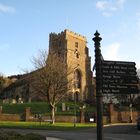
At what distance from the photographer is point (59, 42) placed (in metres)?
113

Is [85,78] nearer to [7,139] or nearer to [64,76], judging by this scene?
[64,76]

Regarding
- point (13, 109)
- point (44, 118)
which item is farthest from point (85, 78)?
point (44, 118)

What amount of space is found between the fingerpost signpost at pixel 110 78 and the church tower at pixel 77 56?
9684cm

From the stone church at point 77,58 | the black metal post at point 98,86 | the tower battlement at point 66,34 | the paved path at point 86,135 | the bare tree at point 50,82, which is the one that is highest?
the tower battlement at point 66,34

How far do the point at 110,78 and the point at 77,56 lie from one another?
336ft

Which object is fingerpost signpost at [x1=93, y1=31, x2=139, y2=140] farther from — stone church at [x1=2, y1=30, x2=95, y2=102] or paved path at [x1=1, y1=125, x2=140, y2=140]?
stone church at [x1=2, y1=30, x2=95, y2=102]

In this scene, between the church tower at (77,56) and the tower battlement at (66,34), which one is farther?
the tower battlement at (66,34)

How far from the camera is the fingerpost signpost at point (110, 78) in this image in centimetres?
973

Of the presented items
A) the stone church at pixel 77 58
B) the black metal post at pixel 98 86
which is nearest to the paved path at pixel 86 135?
the black metal post at pixel 98 86

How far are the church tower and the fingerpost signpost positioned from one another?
96.8 metres

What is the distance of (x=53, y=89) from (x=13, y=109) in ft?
60.5

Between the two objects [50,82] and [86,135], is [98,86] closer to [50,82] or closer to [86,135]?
[86,135]

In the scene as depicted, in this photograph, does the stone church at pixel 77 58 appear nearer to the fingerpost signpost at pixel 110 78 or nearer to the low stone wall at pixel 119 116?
the low stone wall at pixel 119 116

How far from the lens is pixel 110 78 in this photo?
9812 millimetres
